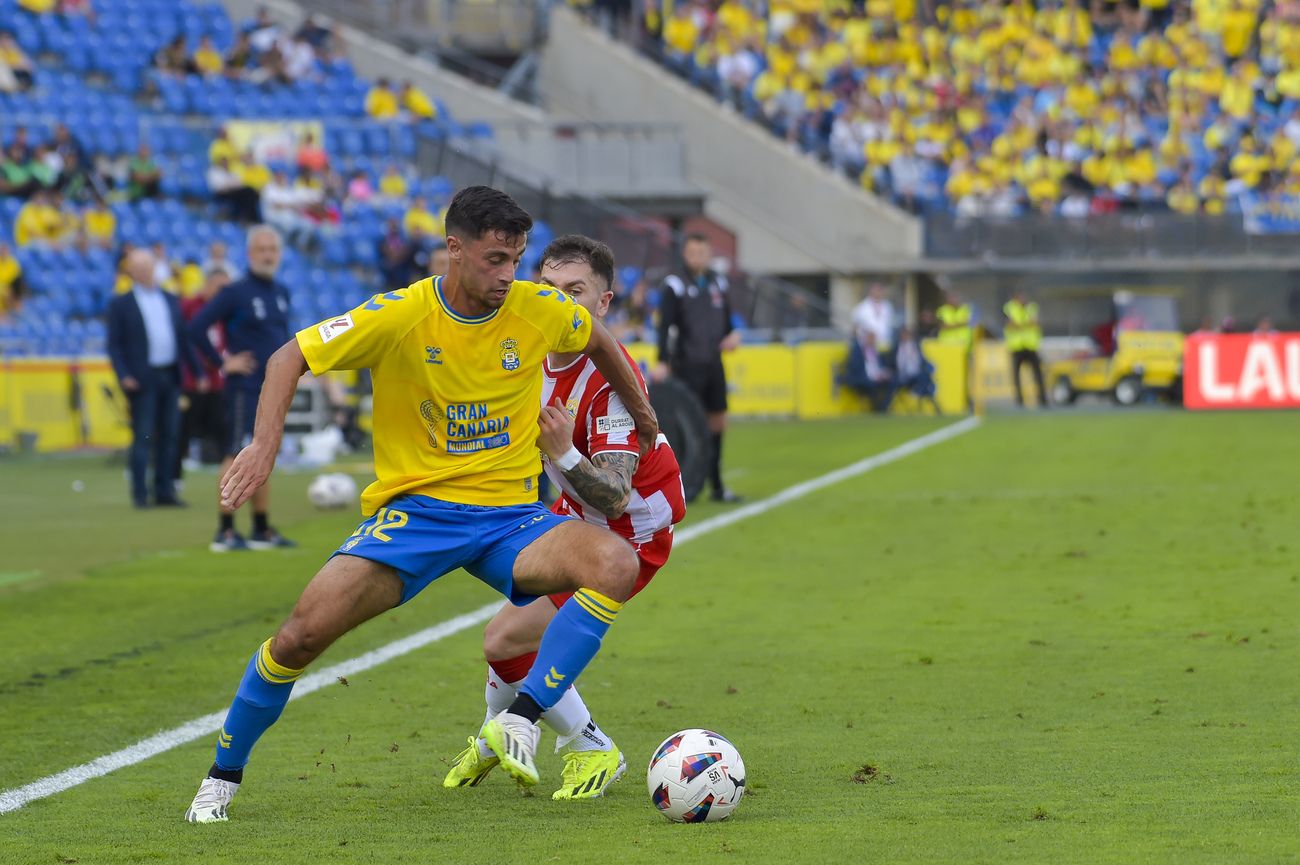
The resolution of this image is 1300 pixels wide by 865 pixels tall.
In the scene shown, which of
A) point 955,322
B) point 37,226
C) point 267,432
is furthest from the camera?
point 955,322

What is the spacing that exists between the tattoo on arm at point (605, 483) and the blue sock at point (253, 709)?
40.1 inches

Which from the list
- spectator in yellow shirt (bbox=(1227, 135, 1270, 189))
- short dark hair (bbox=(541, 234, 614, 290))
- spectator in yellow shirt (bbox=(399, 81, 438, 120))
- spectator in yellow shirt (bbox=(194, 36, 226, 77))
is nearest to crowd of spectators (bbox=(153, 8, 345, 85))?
spectator in yellow shirt (bbox=(194, 36, 226, 77))

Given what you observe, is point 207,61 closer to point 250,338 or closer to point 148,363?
point 148,363

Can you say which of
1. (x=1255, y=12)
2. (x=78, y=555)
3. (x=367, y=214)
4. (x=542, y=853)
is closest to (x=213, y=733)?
(x=542, y=853)

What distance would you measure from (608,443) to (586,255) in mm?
648

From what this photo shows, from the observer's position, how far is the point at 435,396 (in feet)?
18.3

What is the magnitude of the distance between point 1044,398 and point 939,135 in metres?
9.73

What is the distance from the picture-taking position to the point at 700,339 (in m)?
15.2

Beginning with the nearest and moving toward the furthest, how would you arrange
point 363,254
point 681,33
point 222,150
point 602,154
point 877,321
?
1. point 222,150
2. point 363,254
3. point 877,321
4. point 602,154
5. point 681,33

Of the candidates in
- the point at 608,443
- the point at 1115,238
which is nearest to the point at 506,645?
the point at 608,443

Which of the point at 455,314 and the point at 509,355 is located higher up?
the point at 455,314

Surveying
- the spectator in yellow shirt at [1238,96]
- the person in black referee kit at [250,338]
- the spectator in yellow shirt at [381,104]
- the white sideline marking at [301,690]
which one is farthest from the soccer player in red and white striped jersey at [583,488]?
the spectator in yellow shirt at [1238,96]

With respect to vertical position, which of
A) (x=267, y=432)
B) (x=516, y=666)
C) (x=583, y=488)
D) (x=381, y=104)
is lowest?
(x=516, y=666)

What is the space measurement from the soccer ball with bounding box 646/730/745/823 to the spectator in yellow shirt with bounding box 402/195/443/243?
2346 centimetres
